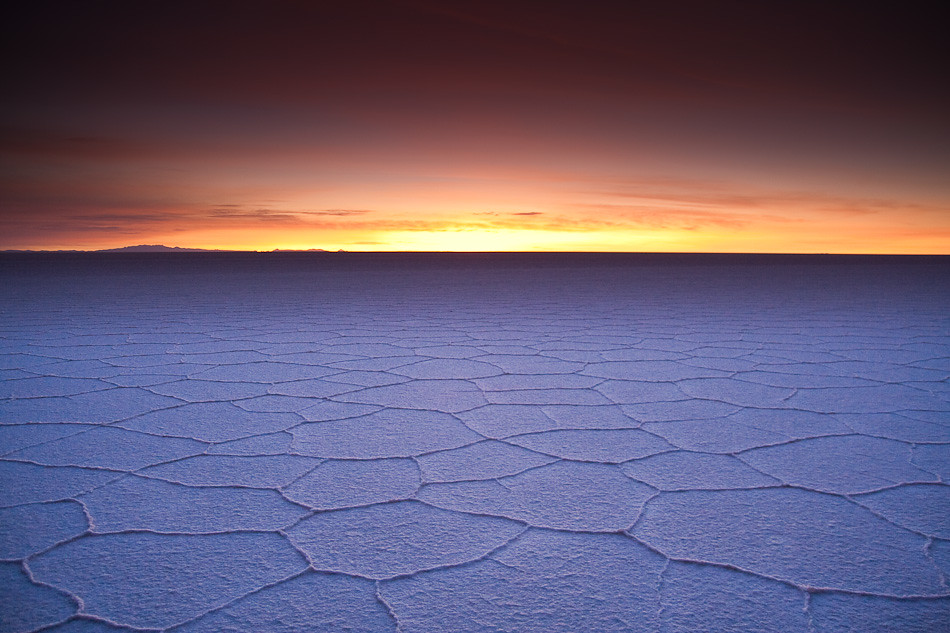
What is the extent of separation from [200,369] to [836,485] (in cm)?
253

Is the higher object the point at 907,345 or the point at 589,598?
the point at 907,345

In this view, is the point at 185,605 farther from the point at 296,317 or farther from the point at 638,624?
the point at 296,317

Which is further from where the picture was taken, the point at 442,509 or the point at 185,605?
the point at 442,509

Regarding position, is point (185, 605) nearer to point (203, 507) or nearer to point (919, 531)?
point (203, 507)

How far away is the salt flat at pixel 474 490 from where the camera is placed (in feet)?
3.46

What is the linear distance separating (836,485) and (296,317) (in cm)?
419

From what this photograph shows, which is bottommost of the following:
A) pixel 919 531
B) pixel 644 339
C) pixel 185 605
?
pixel 185 605

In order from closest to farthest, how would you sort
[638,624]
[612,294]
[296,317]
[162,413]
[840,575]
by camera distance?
[638,624] → [840,575] → [162,413] → [296,317] → [612,294]

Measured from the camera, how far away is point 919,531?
129 centimetres

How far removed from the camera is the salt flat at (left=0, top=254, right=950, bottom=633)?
1.06 meters

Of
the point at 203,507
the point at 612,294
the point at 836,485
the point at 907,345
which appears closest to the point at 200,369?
the point at 203,507

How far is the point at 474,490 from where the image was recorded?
59.5 inches

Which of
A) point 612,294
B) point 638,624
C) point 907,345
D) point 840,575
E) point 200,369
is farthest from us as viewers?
point 612,294

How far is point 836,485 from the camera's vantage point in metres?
1.53
